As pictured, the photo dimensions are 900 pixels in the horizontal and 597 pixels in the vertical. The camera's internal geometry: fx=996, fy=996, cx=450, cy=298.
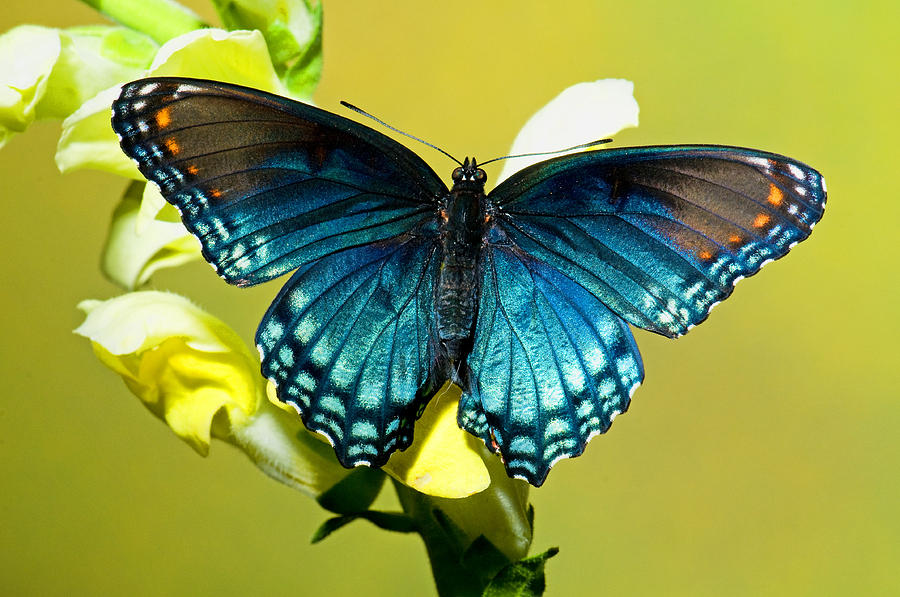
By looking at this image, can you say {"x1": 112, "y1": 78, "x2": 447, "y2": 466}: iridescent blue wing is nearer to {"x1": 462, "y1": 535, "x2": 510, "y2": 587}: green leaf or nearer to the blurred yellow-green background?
{"x1": 462, "y1": 535, "x2": 510, "y2": 587}: green leaf

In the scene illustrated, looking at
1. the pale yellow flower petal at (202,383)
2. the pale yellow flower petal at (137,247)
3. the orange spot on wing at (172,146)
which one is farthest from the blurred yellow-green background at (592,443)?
the orange spot on wing at (172,146)

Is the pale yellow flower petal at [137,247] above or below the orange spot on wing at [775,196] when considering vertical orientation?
above

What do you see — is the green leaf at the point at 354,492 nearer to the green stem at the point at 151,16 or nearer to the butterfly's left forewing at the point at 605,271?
the butterfly's left forewing at the point at 605,271

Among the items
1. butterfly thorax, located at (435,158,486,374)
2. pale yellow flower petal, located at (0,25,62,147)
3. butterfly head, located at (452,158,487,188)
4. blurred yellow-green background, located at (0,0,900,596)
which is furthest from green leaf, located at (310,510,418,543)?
blurred yellow-green background, located at (0,0,900,596)

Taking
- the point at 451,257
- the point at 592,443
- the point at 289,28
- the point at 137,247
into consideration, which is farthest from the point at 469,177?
the point at 592,443

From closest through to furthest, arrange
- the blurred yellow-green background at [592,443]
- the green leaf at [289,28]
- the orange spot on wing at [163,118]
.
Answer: the orange spot on wing at [163,118], the green leaf at [289,28], the blurred yellow-green background at [592,443]

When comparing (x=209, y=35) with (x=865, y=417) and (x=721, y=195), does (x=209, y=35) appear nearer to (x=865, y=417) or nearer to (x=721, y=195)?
(x=721, y=195)

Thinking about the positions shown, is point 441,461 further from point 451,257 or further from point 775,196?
point 775,196
